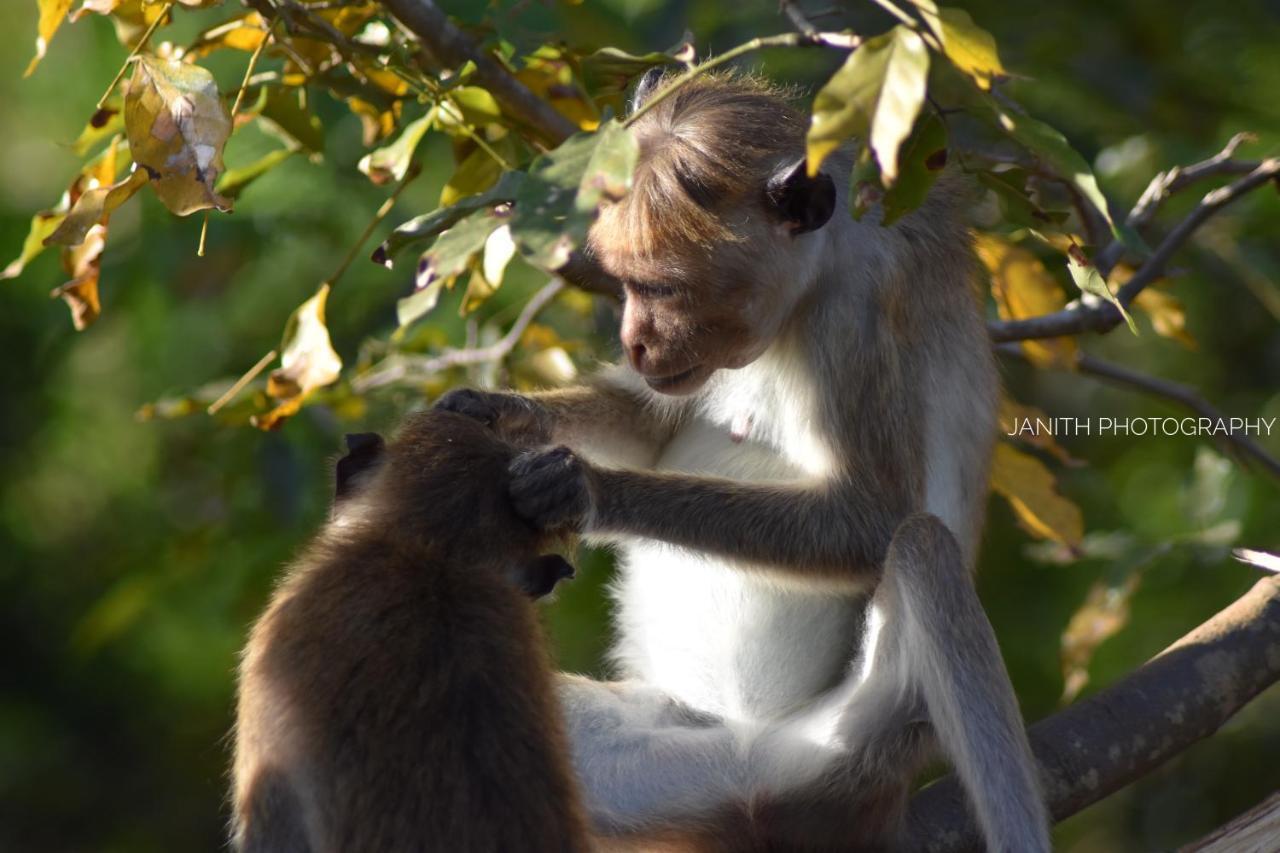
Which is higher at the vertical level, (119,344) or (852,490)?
(852,490)

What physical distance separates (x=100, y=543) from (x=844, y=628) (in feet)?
21.5

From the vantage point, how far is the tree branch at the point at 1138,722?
16.8 feet

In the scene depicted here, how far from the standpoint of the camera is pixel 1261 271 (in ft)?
21.4

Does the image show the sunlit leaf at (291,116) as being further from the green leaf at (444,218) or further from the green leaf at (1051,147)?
the green leaf at (1051,147)

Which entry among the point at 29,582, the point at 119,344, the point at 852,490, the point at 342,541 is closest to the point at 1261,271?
the point at 852,490

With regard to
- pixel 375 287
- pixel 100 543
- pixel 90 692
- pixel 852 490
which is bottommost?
pixel 90 692

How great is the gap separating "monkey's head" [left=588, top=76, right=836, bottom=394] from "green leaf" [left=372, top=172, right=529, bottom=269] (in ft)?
2.29

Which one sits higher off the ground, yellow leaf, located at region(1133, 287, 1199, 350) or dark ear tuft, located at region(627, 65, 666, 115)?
dark ear tuft, located at region(627, 65, 666, 115)

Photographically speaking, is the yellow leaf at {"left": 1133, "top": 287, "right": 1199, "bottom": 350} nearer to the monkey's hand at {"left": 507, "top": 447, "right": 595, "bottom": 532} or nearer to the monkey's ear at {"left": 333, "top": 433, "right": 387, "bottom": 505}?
the monkey's hand at {"left": 507, "top": 447, "right": 595, "bottom": 532}

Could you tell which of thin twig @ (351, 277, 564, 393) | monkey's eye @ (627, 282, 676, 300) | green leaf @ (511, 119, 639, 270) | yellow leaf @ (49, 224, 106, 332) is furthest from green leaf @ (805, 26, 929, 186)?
thin twig @ (351, 277, 564, 393)

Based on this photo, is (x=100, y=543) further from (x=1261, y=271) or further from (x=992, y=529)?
(x=1261, y=271)

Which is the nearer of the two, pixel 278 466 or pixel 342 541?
pixel 342 541

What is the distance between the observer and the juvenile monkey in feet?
11.1

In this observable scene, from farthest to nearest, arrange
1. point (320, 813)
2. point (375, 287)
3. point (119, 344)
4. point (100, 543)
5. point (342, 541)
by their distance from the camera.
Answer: point (100, 543)
point (119, 344)
point (375, 287)
point (342, 541)
point (320, 813)
